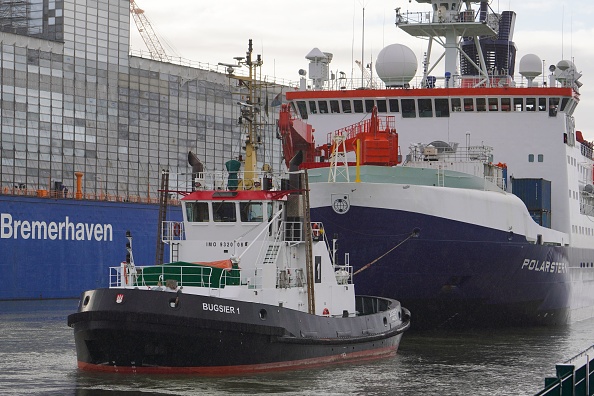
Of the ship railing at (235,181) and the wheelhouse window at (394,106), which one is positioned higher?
the wheelhouse window at (394,106)

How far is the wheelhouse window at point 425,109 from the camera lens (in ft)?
120

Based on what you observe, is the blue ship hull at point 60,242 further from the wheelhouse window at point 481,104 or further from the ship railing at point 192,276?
the ship railing at point 192,276

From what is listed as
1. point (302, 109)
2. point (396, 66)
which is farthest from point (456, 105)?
point (302, 109)

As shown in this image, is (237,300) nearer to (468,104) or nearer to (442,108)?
(442,108)

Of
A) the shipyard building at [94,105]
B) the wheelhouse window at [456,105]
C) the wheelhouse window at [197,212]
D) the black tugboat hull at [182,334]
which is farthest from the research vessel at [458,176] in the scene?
the shipyard building at [94,105]

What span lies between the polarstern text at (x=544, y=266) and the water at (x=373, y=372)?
1925 millimetres

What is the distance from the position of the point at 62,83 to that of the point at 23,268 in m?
31.5

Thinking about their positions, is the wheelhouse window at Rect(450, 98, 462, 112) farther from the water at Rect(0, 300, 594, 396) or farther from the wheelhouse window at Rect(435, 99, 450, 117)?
the water at Rect(0, 300, 594, 396)

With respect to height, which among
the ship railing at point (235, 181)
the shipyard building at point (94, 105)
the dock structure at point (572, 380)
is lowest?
the dock structure at point (572, 380)

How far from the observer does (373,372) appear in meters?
23.8

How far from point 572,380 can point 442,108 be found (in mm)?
22737

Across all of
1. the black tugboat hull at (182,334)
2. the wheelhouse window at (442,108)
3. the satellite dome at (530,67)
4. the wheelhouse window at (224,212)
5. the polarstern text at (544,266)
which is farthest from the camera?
the satellite dome at (530,67)

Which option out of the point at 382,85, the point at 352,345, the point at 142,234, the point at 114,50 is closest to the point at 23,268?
the point at 142,234

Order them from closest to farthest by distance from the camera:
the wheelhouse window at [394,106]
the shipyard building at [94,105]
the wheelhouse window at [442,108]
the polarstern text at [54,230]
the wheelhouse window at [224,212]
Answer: the wheelhouse window at [224,212] → the wheelhouse window at [442,108] → the wheelhouse window at [394,106] → the polarstern text at [54,230] → the shipyard building at [94,105]
